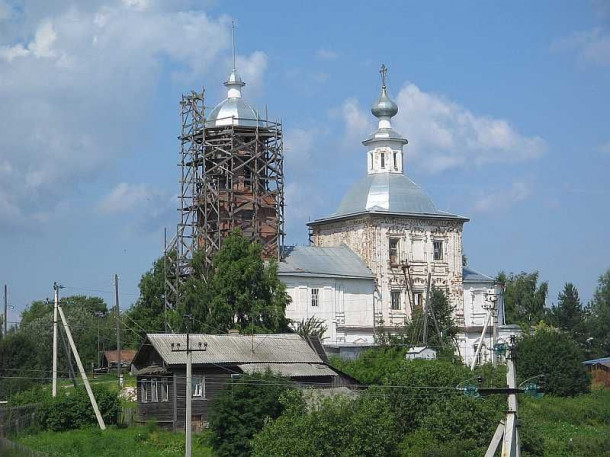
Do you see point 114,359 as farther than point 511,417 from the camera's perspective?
Yes

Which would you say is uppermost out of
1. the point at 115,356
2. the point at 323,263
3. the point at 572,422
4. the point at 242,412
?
the point at 323,263

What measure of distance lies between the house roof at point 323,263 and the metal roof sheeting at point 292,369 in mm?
12909

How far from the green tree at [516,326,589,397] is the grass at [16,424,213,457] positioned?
55.1 ft

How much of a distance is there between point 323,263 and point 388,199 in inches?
175

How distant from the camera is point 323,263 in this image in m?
59.6

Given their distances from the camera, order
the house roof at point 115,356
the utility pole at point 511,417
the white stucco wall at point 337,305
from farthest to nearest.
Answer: the house roof at point 115,356 < the white stucco wall at point 337,305 < the utility pole at point 511,417

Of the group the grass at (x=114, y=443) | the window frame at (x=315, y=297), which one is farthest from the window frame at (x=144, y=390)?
the window frame at (x=315, y=297)

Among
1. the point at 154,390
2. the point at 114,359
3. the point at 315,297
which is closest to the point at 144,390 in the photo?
the point at 154,390

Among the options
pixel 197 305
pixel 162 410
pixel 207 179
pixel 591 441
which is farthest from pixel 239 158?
pixel 591 441

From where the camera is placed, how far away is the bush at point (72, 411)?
4384 centimetres

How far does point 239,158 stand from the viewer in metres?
59.4

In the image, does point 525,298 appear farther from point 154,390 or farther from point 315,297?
point 154,390

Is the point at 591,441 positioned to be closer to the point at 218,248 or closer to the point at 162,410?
the point at 162,410

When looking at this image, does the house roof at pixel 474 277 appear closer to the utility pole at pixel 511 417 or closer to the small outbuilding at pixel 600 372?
the small outbuilding at pixel 600 372
